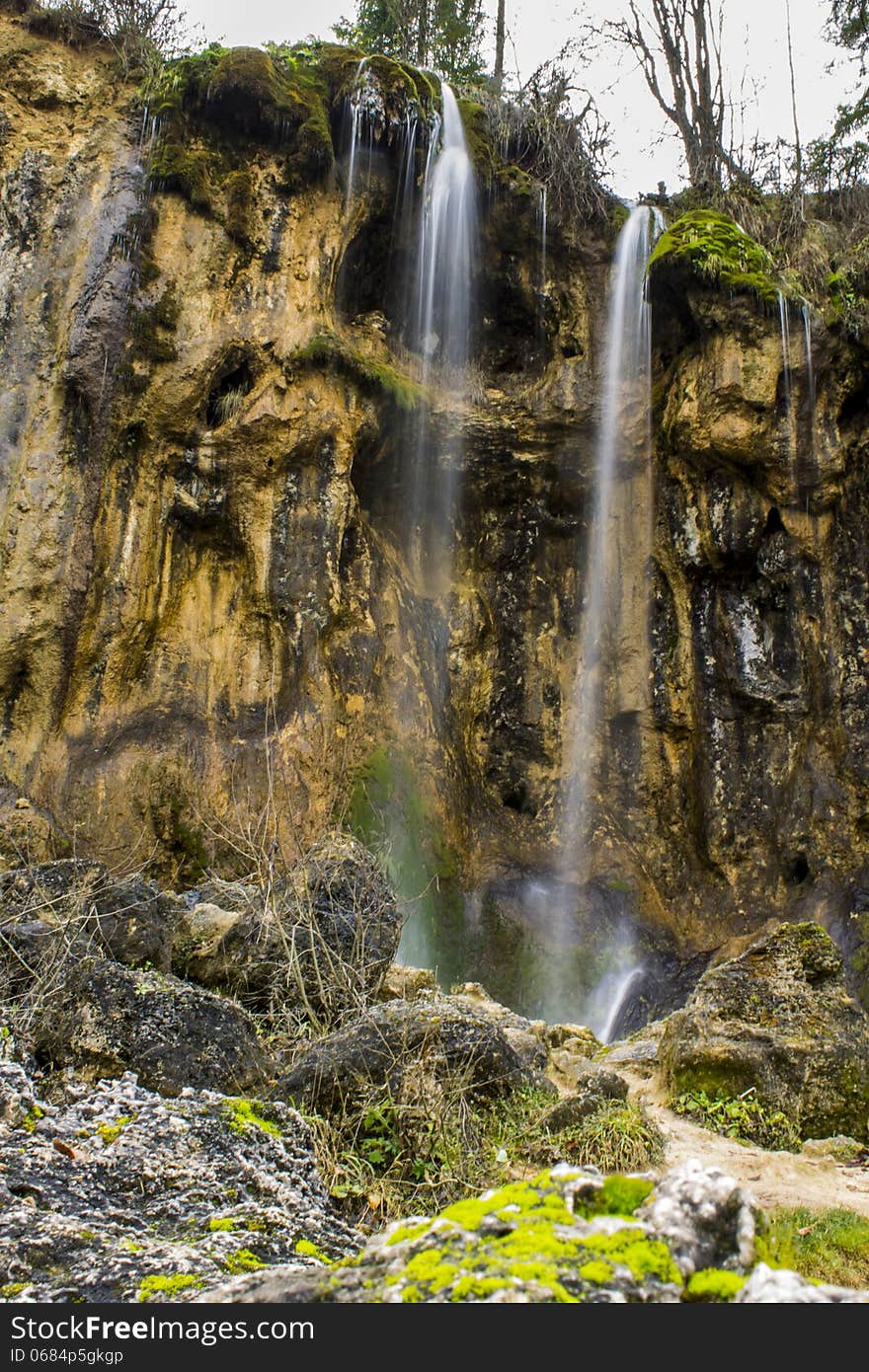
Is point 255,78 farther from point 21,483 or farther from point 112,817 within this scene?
point 112,817

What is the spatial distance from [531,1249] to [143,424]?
11.4m

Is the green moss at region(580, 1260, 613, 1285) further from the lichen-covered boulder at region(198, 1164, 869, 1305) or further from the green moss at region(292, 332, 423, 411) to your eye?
the green moss at region(292, 332, 423, 411)

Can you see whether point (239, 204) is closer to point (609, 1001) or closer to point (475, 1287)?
point (609, 1001)

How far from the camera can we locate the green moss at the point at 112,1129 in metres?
3.07

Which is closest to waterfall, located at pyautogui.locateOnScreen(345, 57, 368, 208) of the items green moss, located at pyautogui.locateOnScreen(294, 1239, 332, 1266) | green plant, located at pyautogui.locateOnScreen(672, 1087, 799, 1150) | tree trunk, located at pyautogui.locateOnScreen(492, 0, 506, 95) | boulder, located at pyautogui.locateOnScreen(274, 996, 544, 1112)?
tree trunk, located at pyautogui.locateOnScreen(492, 0, 506, 95)

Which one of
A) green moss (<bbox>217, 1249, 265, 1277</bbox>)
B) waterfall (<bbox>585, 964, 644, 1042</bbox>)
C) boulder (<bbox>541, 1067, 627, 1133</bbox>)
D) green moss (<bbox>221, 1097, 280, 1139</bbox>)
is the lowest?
waterfall (<bbox>585, 964, 644, 1042</bbox>)

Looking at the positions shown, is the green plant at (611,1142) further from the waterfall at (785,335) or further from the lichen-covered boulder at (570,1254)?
the waterfall at (785,335)

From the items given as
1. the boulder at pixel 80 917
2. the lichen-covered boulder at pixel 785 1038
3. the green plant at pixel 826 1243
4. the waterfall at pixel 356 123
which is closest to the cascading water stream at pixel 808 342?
the waterfall at pixel 356 123

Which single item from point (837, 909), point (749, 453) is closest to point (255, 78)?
point (749, 453)

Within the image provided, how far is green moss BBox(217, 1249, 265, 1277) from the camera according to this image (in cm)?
226

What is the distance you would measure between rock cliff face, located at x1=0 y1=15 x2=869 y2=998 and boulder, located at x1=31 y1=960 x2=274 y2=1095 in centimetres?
636

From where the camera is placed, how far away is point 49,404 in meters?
11.4

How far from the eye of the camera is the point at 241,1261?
2314mm

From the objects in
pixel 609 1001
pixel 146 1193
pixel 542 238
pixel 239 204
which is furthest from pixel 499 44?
pixel 146 1193
